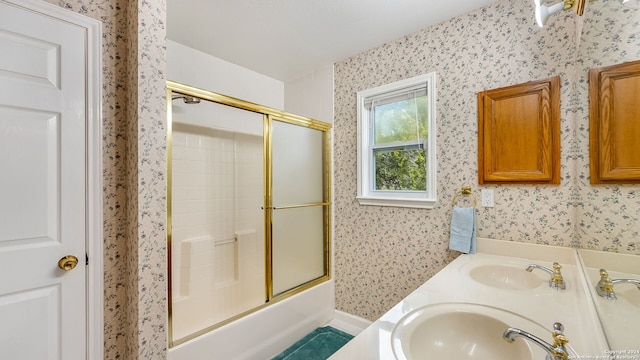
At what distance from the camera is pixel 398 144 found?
2.25 meters

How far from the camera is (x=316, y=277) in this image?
2.50 metres

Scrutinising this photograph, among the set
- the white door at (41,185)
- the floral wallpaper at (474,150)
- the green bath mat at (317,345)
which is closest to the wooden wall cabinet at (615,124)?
the floral wallpaper at (474,150)

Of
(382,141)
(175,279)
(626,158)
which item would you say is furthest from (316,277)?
(626,158)

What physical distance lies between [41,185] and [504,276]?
2365 mm

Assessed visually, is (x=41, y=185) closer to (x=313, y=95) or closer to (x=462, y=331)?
(x=462, y=331)

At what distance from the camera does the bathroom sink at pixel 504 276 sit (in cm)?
145

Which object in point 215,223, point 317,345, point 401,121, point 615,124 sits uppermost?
point 401,121

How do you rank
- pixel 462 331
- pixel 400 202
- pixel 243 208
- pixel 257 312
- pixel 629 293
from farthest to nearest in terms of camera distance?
pixel 243 208, pixel 400 202, pixel 257 312, pixel 462 331, pixel 629 293

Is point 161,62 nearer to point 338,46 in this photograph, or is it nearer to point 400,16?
point 338,46

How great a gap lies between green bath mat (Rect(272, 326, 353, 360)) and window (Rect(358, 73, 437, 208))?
3.80ft

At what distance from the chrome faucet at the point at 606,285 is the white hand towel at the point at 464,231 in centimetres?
79

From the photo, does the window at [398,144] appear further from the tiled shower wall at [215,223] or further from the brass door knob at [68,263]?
the brass door knob at [68,263]

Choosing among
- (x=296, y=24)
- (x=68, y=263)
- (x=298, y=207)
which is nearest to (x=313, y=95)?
(x=296, y=24)

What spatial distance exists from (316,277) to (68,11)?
2.40m
